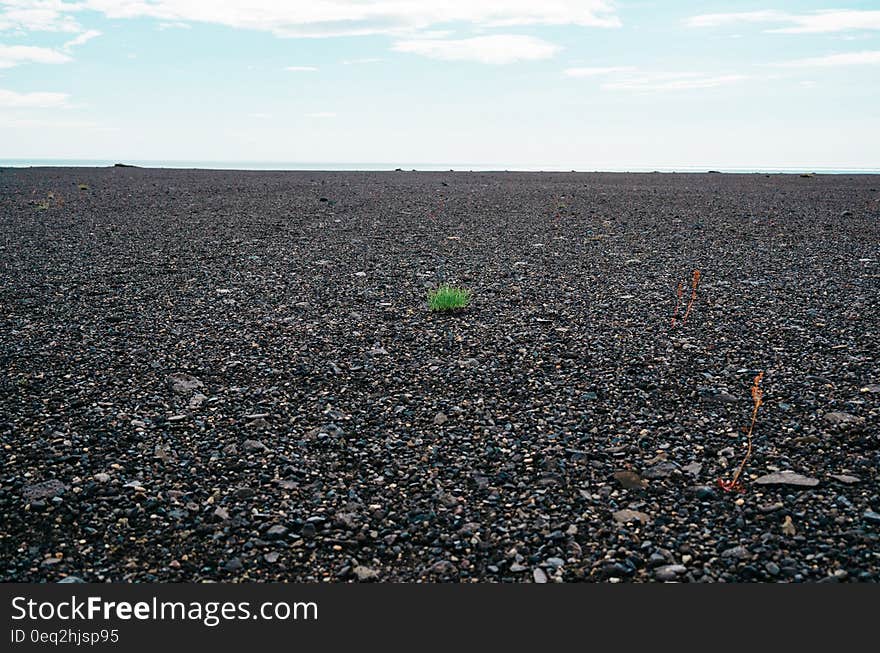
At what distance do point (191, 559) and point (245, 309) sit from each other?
19.0 feet

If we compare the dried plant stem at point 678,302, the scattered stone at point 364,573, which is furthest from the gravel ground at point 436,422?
the dried plant stem at point 678,302

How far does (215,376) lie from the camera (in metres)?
6.55

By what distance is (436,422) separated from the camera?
5.52 metres

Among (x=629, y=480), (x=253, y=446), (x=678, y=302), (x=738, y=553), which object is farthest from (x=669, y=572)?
(x=678, y=302)

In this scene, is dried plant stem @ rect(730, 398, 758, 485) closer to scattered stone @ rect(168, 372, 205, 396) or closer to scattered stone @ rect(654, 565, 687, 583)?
scattered stone @ rect(654, 565, 687, 583)

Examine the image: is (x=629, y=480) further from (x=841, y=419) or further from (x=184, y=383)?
(x=184, y=383)

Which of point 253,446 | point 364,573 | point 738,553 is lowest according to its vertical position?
point 364,573

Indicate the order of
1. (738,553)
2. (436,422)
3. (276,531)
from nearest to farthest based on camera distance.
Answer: (738,553) → (276,531) → (436,422)

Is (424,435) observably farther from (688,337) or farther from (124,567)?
(688,337)

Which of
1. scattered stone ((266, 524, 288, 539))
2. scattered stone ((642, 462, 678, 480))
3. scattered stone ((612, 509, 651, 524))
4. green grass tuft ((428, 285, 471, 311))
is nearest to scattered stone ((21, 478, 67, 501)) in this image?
scattered stone ((266, 524, 288, 539))

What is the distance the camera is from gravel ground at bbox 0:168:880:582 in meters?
3.82

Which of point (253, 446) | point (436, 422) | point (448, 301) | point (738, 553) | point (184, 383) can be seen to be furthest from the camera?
point (448, 301)

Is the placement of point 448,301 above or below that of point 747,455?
above

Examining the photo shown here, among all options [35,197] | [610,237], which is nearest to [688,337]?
[610,237]
